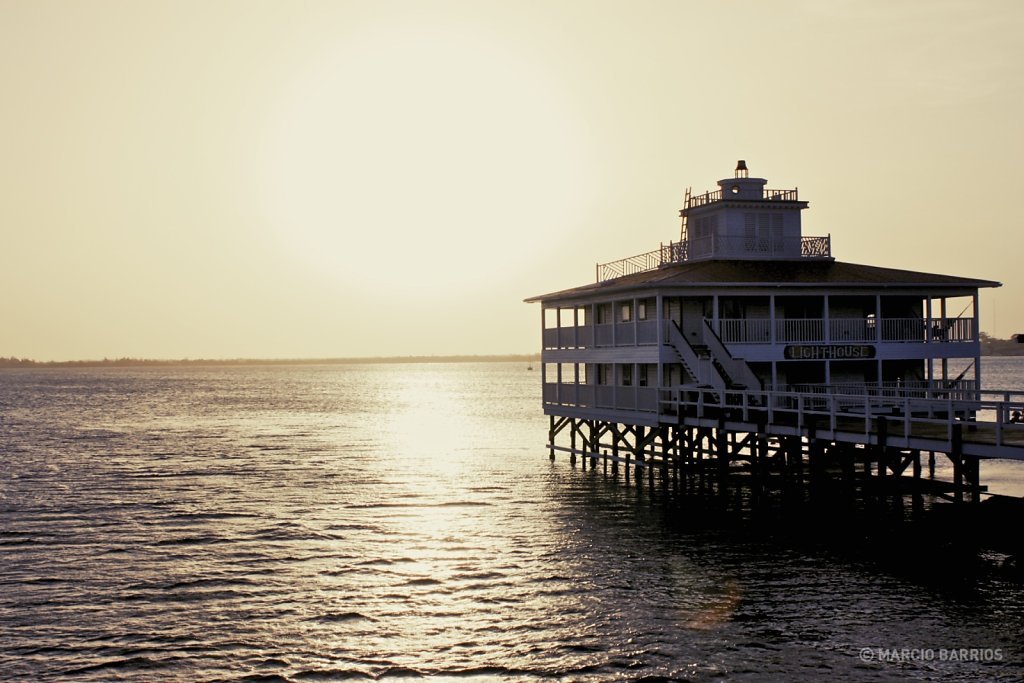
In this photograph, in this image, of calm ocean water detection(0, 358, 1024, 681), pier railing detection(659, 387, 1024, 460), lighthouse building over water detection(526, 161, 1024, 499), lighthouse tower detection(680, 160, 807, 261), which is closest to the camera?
calm ocean water detection(0, 358, 1024, 681)

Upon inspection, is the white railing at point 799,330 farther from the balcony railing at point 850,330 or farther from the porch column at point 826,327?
the porch column at point 826,327

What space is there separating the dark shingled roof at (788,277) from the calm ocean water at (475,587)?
7.90 metres

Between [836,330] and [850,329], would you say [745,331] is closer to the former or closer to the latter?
[836,330]

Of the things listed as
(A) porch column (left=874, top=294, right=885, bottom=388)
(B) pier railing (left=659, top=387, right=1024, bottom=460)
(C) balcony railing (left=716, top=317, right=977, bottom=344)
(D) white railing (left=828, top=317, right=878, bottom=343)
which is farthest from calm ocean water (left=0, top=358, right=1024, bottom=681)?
(D) white railing (left=828, top=317, right=878, bottom=343)

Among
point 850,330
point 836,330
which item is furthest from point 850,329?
point 836,330

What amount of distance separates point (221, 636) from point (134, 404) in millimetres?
113845

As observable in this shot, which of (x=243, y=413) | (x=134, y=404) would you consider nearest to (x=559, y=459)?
(x=243, y=413)

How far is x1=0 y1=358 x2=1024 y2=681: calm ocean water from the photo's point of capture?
19.7 metres

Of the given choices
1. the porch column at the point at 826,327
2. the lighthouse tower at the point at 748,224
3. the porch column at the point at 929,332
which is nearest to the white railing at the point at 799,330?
the porch column at the point at 826,327

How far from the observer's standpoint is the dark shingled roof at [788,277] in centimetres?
3878

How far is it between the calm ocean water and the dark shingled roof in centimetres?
790

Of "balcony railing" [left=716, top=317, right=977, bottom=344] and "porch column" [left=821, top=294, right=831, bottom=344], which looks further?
"balcony railing" [left=716, top=317, right=977, bottom=344]

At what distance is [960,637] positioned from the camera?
2028 cm

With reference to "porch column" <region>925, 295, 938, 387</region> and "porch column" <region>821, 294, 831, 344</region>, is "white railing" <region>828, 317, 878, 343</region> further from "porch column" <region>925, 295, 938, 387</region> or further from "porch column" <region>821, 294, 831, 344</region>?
"porch column" <region>925, 295, 938, 387</region>
